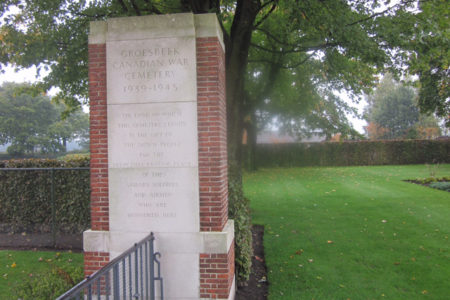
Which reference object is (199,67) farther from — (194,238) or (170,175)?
(194,238)

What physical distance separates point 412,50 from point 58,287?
26.9 feet

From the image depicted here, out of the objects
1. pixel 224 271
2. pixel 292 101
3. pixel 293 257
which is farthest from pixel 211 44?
pixel 292 101

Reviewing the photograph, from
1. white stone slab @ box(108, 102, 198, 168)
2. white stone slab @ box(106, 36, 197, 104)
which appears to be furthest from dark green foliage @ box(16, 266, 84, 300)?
white stone slab @ box(106, 36, 197, 104)

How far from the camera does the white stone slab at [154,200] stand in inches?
171

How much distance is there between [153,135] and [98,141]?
0.78 m

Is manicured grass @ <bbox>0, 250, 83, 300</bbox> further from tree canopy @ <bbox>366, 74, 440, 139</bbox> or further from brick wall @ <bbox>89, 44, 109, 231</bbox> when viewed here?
tree canopy @ <bbox>366, 74, 440, 139</bbox>

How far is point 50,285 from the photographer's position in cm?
443

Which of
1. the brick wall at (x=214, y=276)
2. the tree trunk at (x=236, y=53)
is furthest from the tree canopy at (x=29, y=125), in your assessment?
the brick wall at (x=214, y=276)

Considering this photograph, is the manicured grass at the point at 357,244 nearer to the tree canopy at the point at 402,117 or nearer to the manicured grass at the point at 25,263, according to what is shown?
the manicured grass at the point at 25,263

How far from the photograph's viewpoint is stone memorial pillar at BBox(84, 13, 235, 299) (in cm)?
433

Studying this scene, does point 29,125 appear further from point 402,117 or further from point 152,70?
point 402,117

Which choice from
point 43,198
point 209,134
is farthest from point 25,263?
point 209,134

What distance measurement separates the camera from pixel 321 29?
24.4 ft

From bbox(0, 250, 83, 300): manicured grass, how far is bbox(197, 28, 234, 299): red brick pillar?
2.97 meters
